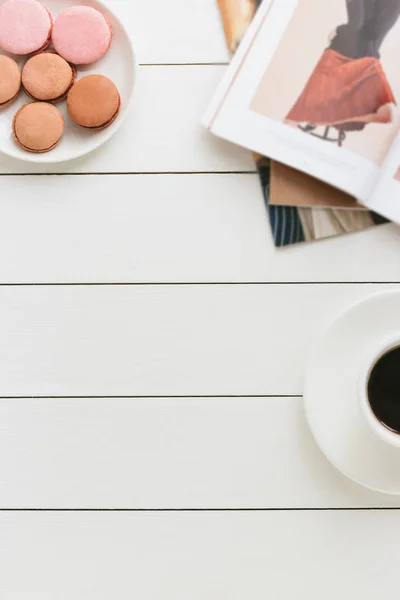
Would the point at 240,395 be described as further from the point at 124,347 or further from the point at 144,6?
the point at 144,6

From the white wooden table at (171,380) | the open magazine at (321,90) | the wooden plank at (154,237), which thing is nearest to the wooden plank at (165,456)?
the white wooden table at (171,380)

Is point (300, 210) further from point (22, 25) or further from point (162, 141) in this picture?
point (22, 25)

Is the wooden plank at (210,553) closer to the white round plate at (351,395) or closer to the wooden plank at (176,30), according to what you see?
the white round plate at (351,395)

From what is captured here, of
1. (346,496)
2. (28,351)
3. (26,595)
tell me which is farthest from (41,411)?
(346,496)

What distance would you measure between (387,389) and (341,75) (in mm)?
285

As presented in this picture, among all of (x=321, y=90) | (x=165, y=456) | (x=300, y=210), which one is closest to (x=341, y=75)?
(x=321, y=90)

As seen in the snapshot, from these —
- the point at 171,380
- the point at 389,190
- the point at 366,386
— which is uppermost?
the point at 389,190

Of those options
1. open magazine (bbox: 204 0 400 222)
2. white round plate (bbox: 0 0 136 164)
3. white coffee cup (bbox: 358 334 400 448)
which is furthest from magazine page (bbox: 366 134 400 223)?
white round plate (bbox: 0 0 136 164)

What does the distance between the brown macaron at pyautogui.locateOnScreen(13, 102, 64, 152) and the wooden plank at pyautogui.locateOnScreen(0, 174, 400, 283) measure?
41 mm

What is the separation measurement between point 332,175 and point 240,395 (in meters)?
0.22

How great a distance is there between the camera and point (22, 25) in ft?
1.99

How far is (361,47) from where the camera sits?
0.62m

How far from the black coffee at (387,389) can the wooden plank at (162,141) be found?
0.22 m

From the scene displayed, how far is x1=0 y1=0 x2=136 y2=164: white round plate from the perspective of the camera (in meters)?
0.62
